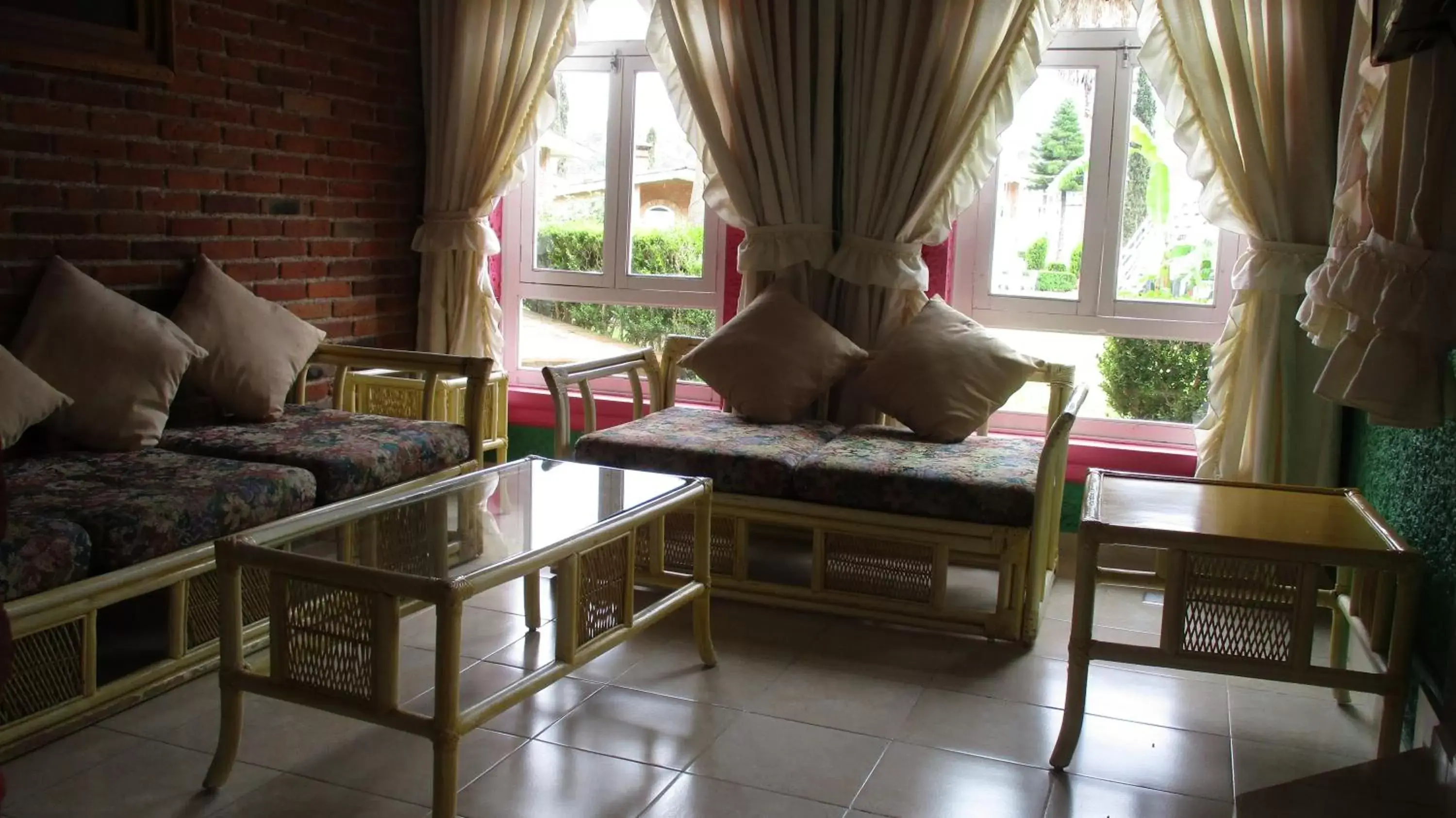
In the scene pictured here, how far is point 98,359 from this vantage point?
3361 mm

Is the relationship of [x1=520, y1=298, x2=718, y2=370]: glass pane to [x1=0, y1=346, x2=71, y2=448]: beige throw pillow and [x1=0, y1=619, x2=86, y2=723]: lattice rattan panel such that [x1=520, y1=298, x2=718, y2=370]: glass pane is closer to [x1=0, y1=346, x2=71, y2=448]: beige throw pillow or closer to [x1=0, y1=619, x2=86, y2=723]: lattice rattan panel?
[x1=0, y1=346, x2=71, y2=448]: beige throw pillow

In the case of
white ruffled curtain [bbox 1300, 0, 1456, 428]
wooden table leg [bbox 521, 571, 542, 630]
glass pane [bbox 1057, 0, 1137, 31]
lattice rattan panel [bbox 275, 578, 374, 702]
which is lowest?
wooden table leg [bbox 521, 571, 542, 630]

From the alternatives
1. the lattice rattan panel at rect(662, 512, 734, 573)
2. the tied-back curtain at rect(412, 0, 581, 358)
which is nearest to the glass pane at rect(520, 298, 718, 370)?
the tied-back curtain at rect(412, 0, 581, 358)

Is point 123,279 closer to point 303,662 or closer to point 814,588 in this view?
point 303,662

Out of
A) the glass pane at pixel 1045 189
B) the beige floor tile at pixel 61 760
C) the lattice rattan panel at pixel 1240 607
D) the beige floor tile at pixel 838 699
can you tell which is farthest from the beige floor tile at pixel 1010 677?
the beige floor tile at pixel 61 760

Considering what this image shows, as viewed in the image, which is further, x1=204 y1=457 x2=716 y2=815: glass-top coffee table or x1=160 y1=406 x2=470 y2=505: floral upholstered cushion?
x1=160 y1=406 x2=470 y2=505: floral upholstered cushion

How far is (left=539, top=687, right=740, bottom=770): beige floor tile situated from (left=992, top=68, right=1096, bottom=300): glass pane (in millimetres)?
2276

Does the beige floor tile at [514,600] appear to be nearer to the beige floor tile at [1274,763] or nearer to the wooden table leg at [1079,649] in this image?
the wooden table leg at [1079,649]

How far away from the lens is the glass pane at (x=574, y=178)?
16.8 ft

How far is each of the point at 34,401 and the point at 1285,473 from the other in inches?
143

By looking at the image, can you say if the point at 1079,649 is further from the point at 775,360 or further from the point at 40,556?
the point at 40,556

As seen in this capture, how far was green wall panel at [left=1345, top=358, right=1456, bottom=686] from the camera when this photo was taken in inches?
99.4

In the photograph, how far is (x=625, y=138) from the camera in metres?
5.06

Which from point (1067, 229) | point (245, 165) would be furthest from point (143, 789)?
point (1067, 229)
